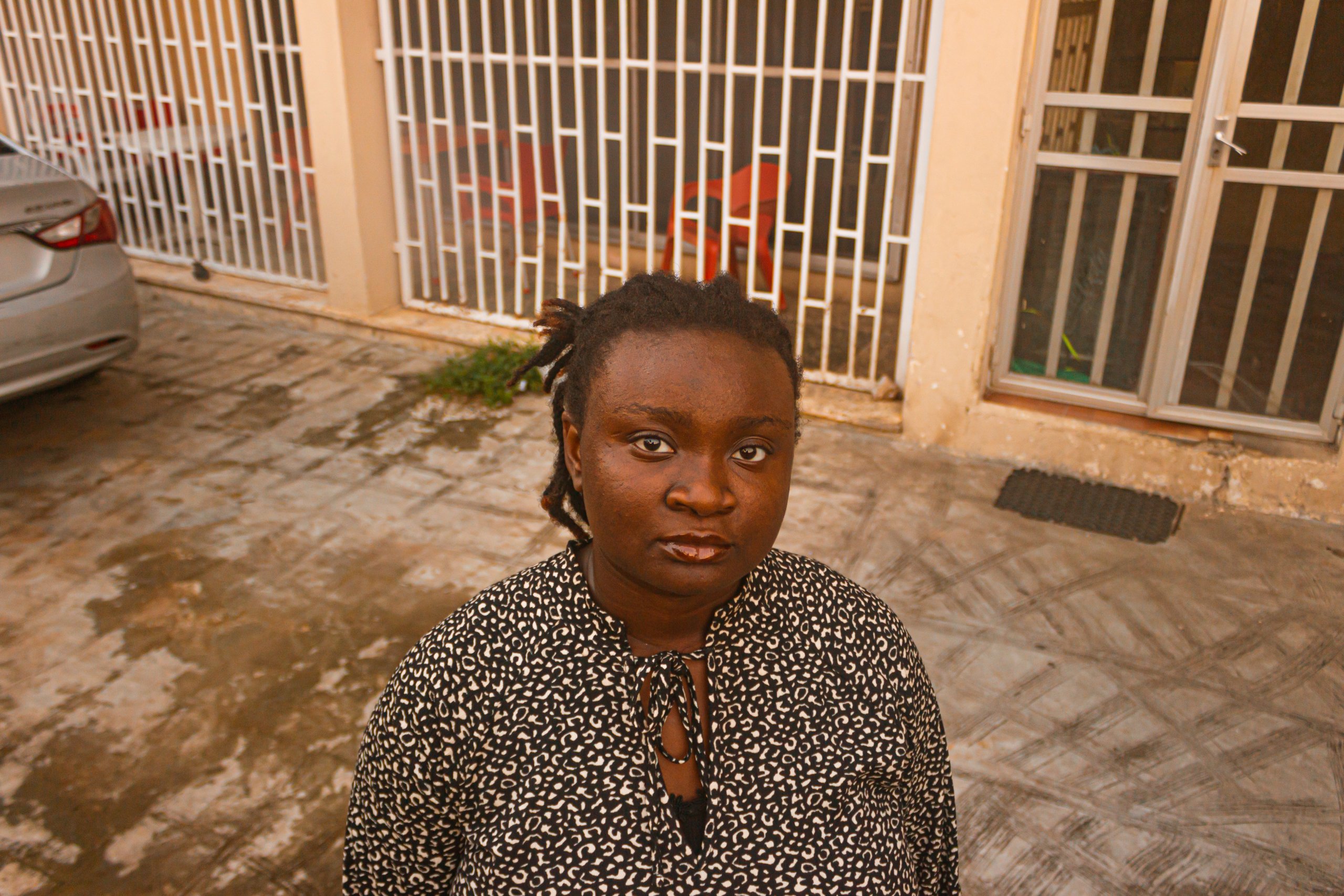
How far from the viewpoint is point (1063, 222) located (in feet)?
15.9

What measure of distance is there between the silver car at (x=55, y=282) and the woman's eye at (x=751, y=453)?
162 inches

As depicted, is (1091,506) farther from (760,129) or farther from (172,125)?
(172,125)

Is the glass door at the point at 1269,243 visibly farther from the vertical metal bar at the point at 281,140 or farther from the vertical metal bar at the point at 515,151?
the vertical metal bar at the point at 281,140

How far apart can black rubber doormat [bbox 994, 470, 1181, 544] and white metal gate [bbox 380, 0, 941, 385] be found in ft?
3.35

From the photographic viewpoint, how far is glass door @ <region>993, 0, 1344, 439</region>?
4281mm

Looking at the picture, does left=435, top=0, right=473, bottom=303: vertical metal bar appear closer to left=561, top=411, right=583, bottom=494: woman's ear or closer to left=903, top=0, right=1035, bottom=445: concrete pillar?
left=903, top=0, right=1035, bottom=445: concrete pillar

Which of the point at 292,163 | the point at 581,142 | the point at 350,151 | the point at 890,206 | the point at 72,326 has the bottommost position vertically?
the point at 72,326

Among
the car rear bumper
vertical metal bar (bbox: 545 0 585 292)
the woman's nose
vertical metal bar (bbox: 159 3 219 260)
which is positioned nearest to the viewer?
the woman's nose

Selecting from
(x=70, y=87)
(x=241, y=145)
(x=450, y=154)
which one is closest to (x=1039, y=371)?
(x=450, y=154)

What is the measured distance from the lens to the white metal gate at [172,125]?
6.80 m

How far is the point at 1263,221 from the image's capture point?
4477mm

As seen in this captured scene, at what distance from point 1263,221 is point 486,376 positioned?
375 cm

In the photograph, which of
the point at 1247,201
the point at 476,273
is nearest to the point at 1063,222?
the point at 1247,201

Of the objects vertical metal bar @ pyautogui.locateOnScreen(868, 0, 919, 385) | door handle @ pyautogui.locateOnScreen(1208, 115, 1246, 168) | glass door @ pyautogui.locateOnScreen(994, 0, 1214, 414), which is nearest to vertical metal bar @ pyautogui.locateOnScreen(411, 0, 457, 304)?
vertical metal bar @ pyautogui.locateOnScreen(868, 0, 919, 385)
